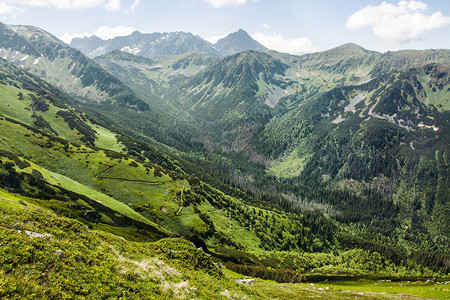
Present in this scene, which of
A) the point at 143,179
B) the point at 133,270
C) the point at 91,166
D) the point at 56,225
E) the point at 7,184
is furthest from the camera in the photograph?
the point at 143,179

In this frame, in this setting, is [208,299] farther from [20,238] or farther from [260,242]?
[260,242]

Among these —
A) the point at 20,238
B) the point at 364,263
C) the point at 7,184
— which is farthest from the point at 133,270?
the point at 364,263

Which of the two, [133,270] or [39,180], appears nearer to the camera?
[133,270]

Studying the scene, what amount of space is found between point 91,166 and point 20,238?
133551 millimetres

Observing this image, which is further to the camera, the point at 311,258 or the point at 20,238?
the point at 311,258

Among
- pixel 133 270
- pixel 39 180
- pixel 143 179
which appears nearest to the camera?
pixel 133 270

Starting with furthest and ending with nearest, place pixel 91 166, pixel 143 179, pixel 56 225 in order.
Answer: pixel 143 179 < pixel 91 166 < pixel 56 225

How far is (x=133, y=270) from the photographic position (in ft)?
85.7

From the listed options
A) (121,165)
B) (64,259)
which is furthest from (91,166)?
(64,259)

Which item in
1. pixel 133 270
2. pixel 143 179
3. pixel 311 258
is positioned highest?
pixel 133 270

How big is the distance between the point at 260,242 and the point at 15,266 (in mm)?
175175

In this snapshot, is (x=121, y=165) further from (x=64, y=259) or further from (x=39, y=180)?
(x=64, y=259)

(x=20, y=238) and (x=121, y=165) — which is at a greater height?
(x=20, y=238)

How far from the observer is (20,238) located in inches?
850
